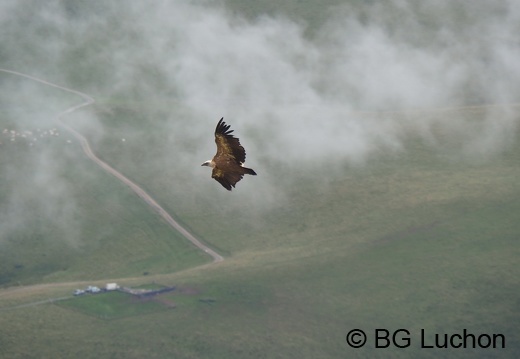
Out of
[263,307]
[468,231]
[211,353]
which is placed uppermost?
[468,231]

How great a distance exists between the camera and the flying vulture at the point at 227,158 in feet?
204

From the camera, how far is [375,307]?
5965 inches

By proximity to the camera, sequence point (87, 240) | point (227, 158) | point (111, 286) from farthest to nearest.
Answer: point (87, 240), point (111, 286), point (227, 158)

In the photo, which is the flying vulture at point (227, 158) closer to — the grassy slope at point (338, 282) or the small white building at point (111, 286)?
the grassy slope at point (338, 282)

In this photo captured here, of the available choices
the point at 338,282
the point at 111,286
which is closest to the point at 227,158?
the point at 338,282

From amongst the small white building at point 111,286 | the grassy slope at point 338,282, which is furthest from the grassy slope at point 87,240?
the small white building at point 111,286

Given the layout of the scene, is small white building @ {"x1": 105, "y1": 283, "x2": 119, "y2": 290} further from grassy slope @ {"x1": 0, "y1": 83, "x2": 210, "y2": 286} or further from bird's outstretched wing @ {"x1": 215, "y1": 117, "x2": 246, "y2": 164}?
bird's outstretched wing @ {"x1": 215, "y1": 117, "x2": 246, "y2": 164}

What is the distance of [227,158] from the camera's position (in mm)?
63375

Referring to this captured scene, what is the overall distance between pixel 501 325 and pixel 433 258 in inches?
835

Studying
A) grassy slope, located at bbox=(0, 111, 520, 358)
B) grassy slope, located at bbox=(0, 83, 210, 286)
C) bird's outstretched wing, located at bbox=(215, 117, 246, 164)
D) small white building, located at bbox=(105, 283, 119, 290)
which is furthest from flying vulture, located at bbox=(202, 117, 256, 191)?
grassy slope, located at bbox=(0, 83, 210, 286)

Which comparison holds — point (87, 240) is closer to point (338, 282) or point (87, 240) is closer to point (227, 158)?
point (338, 282)

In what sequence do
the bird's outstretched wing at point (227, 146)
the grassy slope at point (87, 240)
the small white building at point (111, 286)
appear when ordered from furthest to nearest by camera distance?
1. the grassy slope at point (87, 240)
2. the small white building at point (111, 286)
3. the bird's outstretched wing at point (227, 146)

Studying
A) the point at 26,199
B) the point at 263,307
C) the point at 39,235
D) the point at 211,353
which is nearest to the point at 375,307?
the point at 263,307

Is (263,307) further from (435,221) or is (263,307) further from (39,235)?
(39,235)
